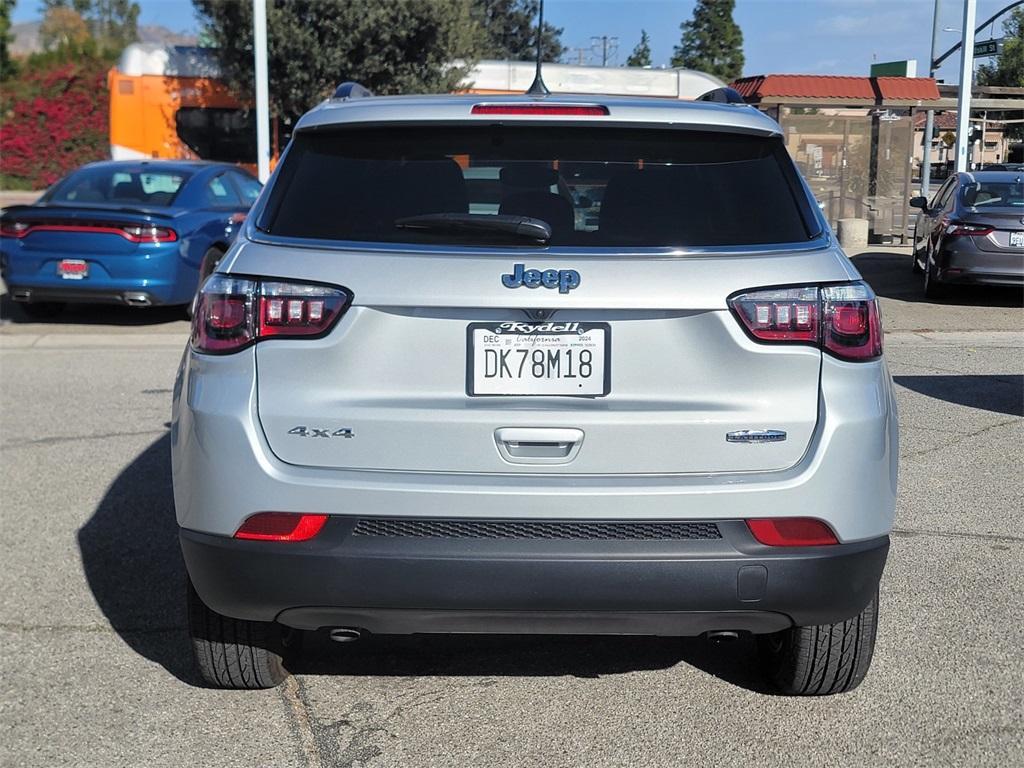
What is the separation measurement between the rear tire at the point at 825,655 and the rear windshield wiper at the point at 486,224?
136cm

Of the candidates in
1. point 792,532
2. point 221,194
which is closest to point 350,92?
point 792,532

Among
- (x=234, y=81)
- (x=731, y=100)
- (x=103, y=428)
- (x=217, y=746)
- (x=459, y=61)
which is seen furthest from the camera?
(x=459, y=61)

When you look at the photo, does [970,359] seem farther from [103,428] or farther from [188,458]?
[188,458]

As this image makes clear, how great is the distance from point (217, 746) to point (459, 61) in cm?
2533

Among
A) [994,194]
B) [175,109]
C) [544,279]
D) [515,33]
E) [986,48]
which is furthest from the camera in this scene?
[515,33]

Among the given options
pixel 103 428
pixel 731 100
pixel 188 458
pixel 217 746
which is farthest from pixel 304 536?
pixel 103 428

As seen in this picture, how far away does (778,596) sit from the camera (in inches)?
119

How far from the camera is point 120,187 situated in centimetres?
1202

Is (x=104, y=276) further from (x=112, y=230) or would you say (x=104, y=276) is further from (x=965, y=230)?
(x=965, y=230)

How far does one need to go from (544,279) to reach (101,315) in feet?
35.6

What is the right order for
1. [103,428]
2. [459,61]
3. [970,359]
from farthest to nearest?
[459,61], [970,359], [103,428]

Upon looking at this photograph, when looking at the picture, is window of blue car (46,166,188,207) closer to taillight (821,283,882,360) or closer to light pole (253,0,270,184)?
light pole (253,0,270,184)

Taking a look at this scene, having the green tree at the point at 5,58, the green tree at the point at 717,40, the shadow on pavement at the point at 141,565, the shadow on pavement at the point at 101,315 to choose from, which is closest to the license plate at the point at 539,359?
the shadow on pavement at the point at 141,565

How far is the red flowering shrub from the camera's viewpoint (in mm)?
36562
